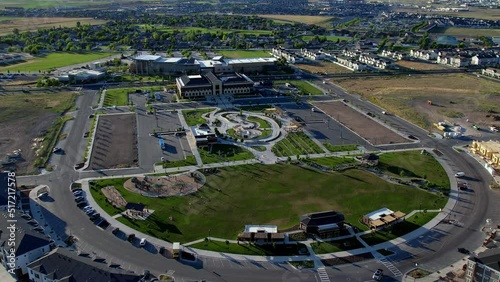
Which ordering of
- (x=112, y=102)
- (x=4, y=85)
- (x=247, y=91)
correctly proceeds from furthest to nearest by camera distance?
(x=4, y=85)
(x=247, y=91)
(x=112, y=102)

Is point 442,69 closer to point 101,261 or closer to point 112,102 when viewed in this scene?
point 112,102

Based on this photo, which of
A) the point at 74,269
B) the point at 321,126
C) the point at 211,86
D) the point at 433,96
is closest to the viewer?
the point at 74,269

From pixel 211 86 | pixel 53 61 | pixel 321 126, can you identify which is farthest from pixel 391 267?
pixel 53 61

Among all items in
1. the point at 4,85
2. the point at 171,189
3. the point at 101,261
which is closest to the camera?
the point at 101,261

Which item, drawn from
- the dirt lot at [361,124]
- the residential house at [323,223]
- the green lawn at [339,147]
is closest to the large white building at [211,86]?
the dirt lot at [361,124]

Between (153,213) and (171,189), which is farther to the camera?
(171,189)

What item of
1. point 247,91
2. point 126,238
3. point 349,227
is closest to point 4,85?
point 247,91

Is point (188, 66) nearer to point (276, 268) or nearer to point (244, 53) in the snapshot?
point (244, 53)
